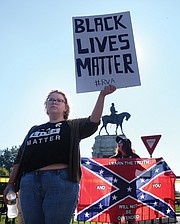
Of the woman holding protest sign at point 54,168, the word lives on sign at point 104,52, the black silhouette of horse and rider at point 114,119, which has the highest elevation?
the black silhouette of horse and rider at point 114,119

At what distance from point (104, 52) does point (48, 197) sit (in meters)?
1.56

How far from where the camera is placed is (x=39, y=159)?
9.66 ft

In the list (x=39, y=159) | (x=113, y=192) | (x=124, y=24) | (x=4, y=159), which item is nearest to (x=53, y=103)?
(x=39, y=159)

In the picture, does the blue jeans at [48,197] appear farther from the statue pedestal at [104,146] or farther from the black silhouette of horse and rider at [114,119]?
the black silhouette of horse and rider at [114,119]

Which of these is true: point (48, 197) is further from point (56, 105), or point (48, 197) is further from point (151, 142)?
point (151, 142)

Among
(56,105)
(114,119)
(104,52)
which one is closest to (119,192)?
(104,52)

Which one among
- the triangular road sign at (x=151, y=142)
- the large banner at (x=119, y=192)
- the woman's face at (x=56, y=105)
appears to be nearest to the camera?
the woman's face at (x=56, y=105)

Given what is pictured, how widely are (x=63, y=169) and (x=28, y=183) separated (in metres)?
0.29

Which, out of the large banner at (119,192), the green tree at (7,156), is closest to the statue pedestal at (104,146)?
the large banner at (119,192)

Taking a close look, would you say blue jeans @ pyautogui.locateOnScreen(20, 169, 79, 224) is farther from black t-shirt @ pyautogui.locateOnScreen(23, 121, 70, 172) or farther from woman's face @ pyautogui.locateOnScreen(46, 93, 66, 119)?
woman's face @ pyautogui.locateOnScreen(46, 93, 66, 119)

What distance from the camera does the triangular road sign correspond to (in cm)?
1040

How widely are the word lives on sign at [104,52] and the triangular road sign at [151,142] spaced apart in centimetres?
683

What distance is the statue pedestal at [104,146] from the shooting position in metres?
24.9

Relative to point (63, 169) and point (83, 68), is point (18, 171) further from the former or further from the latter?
point (83, 68)
